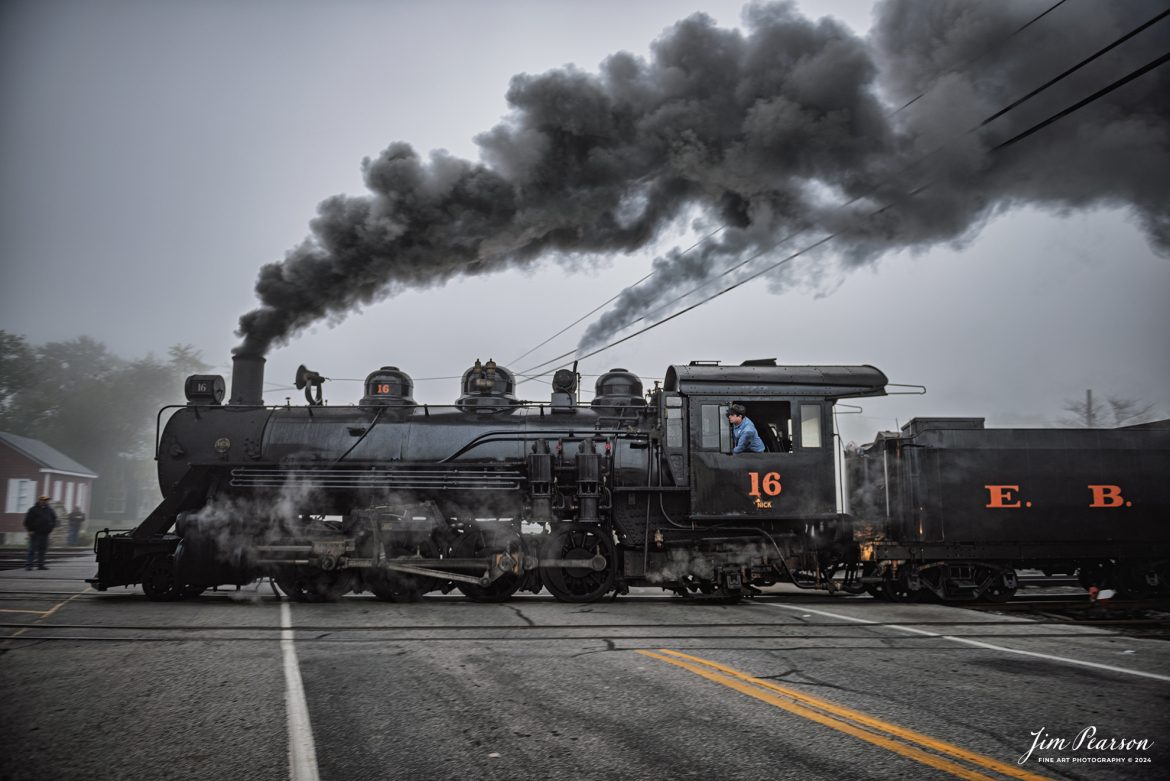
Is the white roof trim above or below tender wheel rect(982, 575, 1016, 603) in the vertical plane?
above

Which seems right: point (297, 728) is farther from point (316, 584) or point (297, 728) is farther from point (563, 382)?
point (563, 382)

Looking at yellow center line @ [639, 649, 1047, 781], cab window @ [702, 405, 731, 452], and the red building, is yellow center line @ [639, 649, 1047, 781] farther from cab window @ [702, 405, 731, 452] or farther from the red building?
the red building

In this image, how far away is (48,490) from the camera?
3819 cm

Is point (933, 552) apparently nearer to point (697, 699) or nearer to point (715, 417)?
point (715, 417)

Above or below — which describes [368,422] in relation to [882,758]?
above

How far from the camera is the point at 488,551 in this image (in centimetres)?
1060

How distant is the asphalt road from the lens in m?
3.59

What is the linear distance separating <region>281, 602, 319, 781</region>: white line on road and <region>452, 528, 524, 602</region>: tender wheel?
13.8 ft

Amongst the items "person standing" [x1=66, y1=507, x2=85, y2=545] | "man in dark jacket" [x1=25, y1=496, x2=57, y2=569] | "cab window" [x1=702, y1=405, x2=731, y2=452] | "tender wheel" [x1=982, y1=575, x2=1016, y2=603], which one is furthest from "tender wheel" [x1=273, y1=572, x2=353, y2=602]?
"person standing" [x1=66, y1=507, x2=85, y2=545]

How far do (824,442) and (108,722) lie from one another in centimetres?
901

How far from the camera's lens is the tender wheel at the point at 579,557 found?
416 inches

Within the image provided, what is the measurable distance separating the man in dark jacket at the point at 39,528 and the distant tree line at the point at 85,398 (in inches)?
1726

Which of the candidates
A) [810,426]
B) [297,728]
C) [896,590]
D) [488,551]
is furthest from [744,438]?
[297,728]

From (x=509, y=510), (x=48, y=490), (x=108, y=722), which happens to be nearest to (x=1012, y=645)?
(x=509, y=510)
